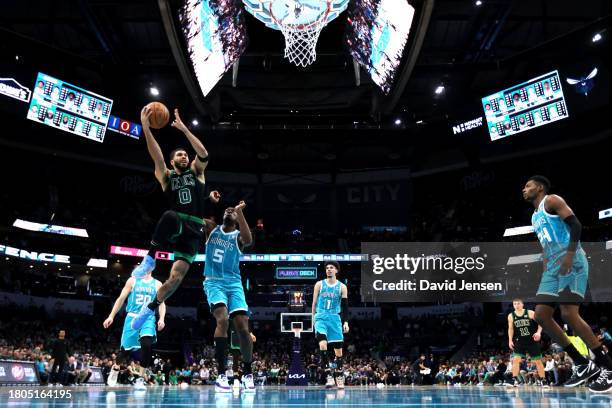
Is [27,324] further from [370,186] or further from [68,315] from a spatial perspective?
[370,186]

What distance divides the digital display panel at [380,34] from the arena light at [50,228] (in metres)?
18.8

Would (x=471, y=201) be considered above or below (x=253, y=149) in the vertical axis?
below

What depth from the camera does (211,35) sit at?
18594 mm

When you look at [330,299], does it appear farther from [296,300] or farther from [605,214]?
[605,214]

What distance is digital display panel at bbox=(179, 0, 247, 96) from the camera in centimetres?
1725

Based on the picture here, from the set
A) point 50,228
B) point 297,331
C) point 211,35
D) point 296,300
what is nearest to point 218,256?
point 211,35

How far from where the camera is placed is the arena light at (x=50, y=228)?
29453mm

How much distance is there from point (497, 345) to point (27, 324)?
23.1 metres

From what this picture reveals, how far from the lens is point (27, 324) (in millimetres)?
28594

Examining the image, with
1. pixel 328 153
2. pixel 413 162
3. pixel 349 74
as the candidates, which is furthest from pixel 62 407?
pixel 413 162

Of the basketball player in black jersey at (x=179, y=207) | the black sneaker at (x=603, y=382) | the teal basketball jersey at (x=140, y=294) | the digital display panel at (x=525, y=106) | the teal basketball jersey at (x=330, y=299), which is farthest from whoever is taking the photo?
the digital display panel at (x=525, y=106)

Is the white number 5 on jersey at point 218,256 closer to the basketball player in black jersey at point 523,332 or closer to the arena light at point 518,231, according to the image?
the basketball player in black jersey at point 523,332

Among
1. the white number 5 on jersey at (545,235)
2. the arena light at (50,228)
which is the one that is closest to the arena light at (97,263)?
the arena light at (50,228)

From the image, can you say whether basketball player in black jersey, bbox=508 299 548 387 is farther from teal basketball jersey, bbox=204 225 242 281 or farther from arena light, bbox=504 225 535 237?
arena light, bbox=504 225 535 237
